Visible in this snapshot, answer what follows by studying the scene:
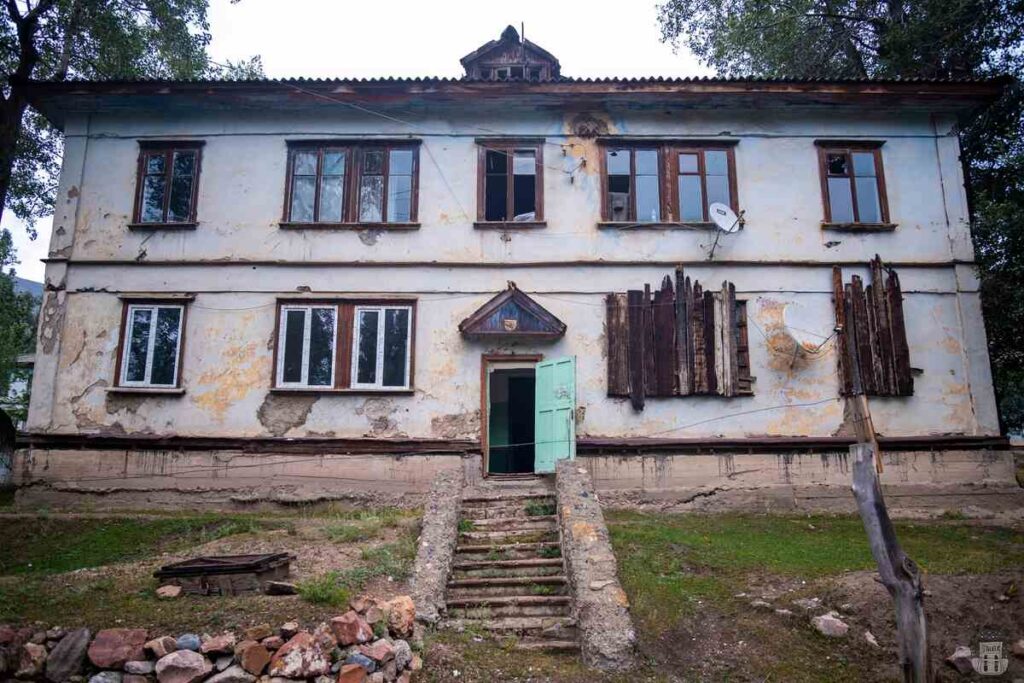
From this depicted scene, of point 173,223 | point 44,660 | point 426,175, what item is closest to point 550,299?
point 426,175

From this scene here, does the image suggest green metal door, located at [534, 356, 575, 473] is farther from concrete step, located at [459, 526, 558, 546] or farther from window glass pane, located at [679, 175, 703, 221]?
window glass pane, located at [679, 175, 703, 221]

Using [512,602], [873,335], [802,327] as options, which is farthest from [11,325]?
[873,335]

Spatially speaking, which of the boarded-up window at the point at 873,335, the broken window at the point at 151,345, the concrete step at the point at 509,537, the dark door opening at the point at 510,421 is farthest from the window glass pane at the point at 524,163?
the concrete step at the point at 509,537

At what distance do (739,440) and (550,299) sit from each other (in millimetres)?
4124

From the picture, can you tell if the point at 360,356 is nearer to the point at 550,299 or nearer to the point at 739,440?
the point at 550,299

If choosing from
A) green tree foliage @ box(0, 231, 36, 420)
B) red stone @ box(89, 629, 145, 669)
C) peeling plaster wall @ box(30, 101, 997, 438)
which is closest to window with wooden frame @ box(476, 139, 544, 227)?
peeling plaster wall @ box(30, 101, 997, 438)

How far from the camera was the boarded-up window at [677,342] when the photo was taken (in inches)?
535

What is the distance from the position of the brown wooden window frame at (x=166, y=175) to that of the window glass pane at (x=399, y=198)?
143 inches

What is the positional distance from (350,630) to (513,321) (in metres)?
7.65

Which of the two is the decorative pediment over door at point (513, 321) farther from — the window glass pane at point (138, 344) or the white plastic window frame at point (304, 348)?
the window glass pane at point (138, 344)

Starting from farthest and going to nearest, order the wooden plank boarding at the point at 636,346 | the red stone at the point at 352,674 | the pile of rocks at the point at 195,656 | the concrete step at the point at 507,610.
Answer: the wooden plank boarding at the point at 636,346
the concrete step at the point at 507,610
the red stone at the point at 352,674
the pile of rocks at the point at 195,656

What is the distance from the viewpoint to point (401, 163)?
48.4 ft

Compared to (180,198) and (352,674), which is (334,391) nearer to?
(180,198)

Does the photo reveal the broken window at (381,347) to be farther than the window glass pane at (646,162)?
No
